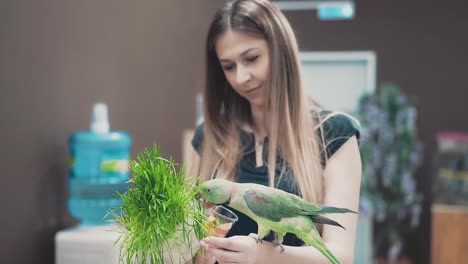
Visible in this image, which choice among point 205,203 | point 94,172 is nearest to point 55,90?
point 94,172

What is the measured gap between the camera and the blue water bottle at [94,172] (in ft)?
6.72

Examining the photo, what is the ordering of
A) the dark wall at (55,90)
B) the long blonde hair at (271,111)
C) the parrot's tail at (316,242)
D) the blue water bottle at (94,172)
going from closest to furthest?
the parrot's tail at (316,242)
the long blonde hair at (271,111)
the dark wall at (55,90)
the blue water bottle at (94,172)

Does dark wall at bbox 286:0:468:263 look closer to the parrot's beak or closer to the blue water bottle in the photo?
the blue water bottle

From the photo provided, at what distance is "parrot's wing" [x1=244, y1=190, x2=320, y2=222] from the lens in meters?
0.88

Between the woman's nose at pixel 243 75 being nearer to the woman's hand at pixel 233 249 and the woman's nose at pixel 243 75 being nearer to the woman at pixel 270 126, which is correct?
the woman at pixel 270 126

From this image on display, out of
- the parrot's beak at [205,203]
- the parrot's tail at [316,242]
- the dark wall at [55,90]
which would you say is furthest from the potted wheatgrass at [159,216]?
the dark wall at [55,90]

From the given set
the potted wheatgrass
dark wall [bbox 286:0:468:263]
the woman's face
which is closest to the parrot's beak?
the potted wheatgrass

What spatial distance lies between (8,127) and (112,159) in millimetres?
353

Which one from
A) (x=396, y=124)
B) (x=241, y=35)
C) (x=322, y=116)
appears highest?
(x=241, y=35)

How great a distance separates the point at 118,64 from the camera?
2551 mm

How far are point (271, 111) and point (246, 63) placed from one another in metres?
0.14

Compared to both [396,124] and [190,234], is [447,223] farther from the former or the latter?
[190,234]

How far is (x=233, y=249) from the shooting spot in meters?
0.89

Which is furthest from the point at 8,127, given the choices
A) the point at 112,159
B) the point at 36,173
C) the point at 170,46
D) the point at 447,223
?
the point at 447,223
